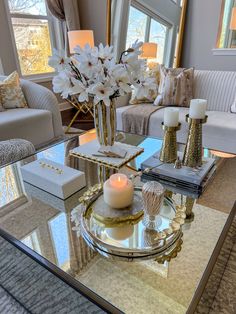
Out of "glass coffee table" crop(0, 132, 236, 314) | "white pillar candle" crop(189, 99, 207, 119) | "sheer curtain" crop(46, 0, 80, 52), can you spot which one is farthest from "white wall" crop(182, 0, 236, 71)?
"white pillar candle" crop(189, 99, 207, 119)

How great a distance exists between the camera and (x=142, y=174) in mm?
1173

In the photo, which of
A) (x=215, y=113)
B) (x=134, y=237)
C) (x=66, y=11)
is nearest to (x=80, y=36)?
(x=66, y=11)

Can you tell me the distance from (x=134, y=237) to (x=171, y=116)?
57 cm

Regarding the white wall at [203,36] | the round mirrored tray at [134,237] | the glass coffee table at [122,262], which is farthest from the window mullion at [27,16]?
the round mirrored tray at [134,237]

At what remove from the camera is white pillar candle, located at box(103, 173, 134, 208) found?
2.81ft

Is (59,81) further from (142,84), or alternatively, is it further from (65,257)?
(65,257)

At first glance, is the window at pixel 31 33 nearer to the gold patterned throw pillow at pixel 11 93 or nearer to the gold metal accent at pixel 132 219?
the gold patterned throw pillow at pixel 11 93

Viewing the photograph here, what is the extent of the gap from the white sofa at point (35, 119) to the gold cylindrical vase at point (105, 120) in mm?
1224

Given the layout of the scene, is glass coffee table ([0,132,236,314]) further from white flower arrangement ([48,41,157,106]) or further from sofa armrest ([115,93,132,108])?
sofa armrest ([115,93,132,108])

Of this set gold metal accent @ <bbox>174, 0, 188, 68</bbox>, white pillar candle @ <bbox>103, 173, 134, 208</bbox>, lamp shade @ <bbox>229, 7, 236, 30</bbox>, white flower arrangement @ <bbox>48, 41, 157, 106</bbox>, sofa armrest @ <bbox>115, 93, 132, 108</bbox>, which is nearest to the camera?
white pillar candle @ <bbox>103, 173, 134, 208</bbox>

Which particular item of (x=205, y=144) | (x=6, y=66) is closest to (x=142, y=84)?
(x=205, y=144)

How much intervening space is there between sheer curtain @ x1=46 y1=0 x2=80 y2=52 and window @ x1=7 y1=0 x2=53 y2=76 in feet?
0.65

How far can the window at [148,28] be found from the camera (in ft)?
10.6

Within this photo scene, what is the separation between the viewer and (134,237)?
2.62 feet
